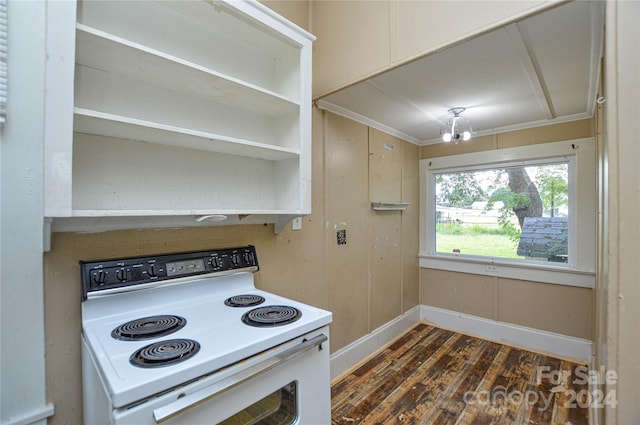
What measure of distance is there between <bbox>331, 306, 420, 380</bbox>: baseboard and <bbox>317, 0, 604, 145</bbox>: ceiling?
1.86 metres

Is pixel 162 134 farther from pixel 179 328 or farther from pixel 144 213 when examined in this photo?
pixel 179 328

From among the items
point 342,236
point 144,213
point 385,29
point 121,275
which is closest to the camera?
point 144,213

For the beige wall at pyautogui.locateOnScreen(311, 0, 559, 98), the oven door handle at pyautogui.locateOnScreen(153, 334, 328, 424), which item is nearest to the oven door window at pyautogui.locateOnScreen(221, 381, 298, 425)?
the oven door handle at pyautogui.locateOnScreen(153, 334, 328, 424)

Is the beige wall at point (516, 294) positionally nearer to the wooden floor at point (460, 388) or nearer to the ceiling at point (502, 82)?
the ceiling at point (502, 82)

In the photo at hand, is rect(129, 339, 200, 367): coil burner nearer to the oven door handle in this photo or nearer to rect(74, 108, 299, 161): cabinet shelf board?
the oven door handle

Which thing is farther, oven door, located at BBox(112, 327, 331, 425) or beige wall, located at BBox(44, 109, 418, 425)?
beige wall, located at BBox(44, 109, 418, 425)

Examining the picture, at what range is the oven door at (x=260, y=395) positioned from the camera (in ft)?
2.45

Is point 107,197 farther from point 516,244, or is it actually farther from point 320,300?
point 516,244

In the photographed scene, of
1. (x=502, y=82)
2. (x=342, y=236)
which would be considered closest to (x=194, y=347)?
(x=342, y=236)

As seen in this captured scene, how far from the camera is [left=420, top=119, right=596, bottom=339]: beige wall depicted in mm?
2455

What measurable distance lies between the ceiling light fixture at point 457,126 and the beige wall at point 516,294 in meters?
0.48

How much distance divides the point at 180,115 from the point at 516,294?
314 centimetres

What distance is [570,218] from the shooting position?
252 centimetres

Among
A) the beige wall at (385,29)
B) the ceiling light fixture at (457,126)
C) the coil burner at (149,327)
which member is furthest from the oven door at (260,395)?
the ceiling light fixture at (457,126)
